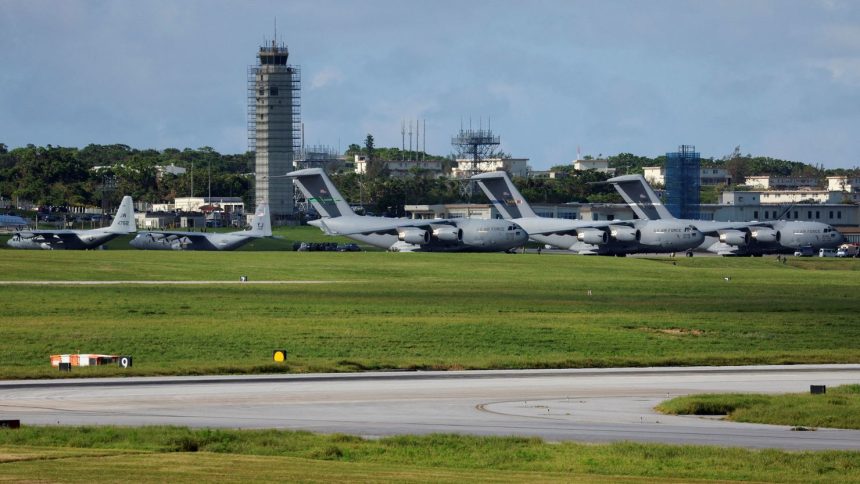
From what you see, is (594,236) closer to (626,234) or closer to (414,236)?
(626,234)

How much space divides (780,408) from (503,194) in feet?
382

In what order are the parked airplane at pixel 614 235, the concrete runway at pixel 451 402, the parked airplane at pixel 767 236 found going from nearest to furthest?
the concrete runway at pixel 451 402 → the parked airplane at pixel 767 236 → the parked airplane at pixel 614 235

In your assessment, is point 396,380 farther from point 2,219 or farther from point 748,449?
point 2,219

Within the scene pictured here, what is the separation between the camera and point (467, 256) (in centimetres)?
11669

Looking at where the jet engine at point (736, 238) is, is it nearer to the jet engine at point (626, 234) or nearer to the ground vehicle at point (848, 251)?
the jet engine at point (626, 234)

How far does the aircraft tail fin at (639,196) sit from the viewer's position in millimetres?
149625

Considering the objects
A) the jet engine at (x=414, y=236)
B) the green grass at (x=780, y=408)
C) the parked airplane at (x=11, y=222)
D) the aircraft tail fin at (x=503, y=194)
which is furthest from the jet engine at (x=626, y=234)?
the green grass at (x=780, y=408)

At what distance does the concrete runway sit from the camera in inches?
1126

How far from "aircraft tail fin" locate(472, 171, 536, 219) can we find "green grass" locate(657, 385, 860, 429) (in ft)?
365

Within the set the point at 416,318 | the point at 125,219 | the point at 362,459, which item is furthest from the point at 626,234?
the point at 362,459

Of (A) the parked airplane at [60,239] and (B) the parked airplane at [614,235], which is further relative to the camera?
(B) the parked airplane at [614,235]

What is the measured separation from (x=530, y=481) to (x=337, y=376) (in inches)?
700

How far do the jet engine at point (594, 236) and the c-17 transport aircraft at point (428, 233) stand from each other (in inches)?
293

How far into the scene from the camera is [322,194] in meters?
132
